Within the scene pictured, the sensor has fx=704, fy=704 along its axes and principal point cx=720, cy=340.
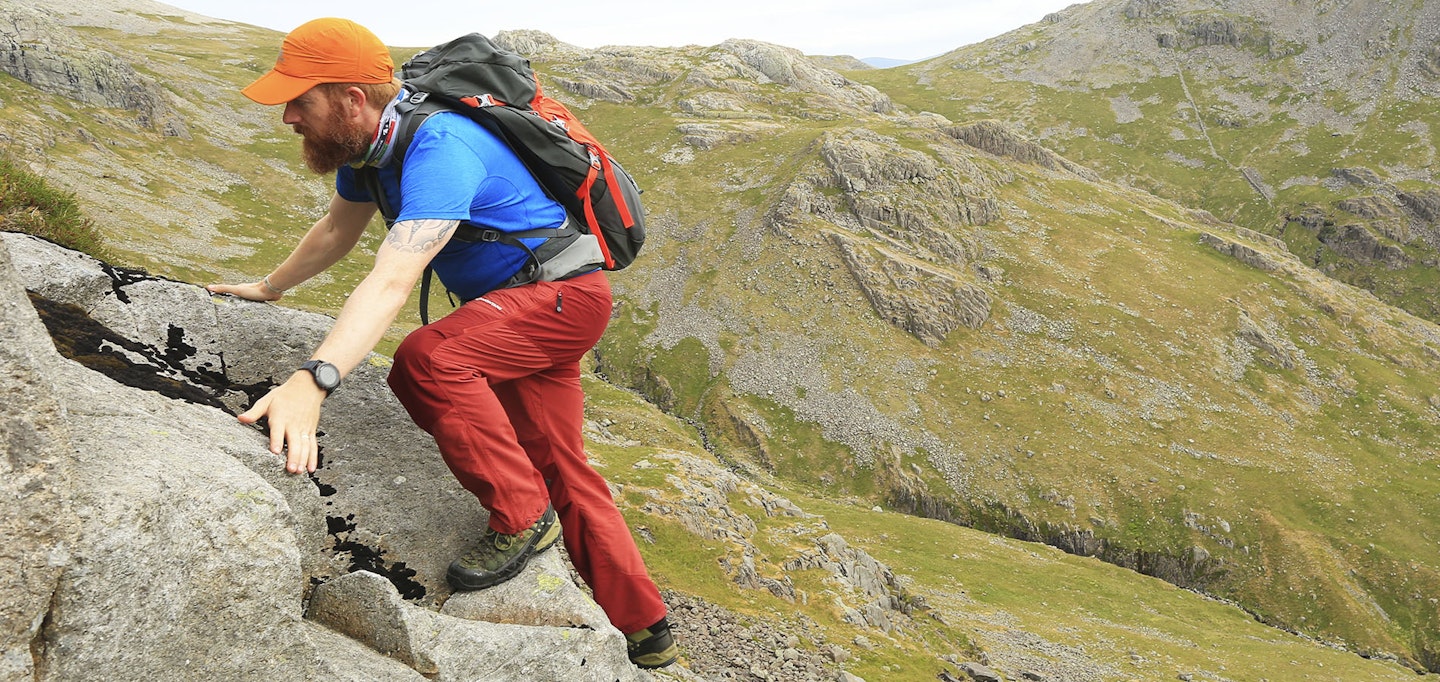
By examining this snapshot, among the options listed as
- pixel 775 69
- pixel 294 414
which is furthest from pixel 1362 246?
pixel 294 414

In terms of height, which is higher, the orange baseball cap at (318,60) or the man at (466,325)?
the orange baseball cap at (318,60)

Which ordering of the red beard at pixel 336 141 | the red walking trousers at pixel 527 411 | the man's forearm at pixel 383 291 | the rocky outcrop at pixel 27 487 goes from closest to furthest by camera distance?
1. the rocky outcrop at pixel 27 487
2. the man's forearm at pixel 383 291
3. the red beard at pixel 336 141
4. the red walking trousers at pixel 527 411

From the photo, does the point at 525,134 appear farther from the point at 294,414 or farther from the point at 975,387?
the point at 975,387

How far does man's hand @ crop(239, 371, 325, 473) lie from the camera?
565 centimetres

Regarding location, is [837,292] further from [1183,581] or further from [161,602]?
[161,602]

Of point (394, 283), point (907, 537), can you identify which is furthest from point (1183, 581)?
point (394, 283)

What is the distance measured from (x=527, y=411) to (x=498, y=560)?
1690 mm

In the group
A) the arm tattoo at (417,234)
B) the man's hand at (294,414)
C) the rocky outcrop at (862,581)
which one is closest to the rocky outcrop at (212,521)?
the man's hand at (294,414)

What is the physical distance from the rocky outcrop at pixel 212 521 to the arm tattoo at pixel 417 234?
86.4 inches

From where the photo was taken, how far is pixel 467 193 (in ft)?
21.0

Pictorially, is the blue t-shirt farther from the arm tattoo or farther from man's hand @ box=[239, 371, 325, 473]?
man's hand @ box=[239, 371, 325, 473]

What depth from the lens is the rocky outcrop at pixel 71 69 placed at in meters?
93.2

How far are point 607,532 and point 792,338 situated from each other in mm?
81693

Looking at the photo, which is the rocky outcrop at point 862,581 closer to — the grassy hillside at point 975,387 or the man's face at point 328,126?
the grassy hillside at point 975,387
